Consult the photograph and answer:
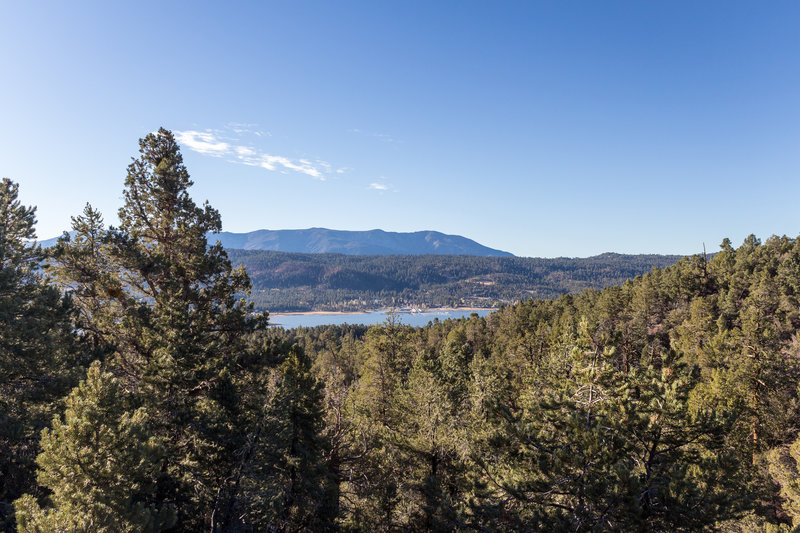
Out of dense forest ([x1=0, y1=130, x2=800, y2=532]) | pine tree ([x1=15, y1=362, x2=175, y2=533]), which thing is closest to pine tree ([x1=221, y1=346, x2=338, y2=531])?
dense forest ([x1=0, y1=130, x2=800, y2=532])

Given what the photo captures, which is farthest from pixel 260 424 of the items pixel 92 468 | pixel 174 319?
pixel 92 468

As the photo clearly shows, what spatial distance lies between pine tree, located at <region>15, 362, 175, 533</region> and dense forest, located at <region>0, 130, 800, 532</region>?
0.04 m

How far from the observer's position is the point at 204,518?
12.8 m

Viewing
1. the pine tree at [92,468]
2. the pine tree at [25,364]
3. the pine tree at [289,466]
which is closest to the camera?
the pine tree at [92,468]

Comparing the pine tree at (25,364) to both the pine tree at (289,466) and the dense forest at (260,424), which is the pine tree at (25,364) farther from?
the pine tree at (289,466)

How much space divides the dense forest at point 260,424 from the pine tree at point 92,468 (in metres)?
0.04

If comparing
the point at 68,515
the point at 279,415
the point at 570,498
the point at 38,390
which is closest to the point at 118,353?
the point at 38,390

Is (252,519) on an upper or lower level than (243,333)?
lower

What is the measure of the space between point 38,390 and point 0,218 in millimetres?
6988

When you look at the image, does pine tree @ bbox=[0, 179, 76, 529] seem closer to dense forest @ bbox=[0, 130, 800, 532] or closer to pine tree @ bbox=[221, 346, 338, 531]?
dense forest @ bbox=[0, 130, 800, 532]

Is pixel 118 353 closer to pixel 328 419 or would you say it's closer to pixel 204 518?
pixel 204 518

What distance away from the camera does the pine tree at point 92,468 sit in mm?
7132

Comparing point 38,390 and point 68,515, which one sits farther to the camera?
point 38,390

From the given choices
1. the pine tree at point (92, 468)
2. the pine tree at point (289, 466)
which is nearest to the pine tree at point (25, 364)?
the pine tree at point (92, 468)
